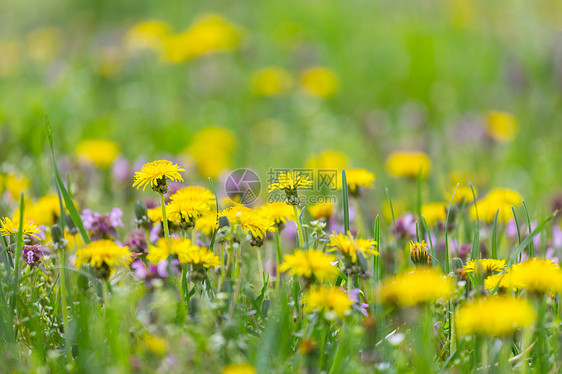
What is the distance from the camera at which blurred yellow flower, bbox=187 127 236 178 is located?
3.02 metres

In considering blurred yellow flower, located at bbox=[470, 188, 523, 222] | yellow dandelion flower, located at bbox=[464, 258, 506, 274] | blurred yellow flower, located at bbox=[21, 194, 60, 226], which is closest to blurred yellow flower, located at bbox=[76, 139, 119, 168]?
blurred yellow flower, located at bbox=[21, 194, 60, 226]

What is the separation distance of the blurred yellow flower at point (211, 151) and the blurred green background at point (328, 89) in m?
0.02

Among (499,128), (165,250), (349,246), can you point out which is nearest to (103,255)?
(165,250)

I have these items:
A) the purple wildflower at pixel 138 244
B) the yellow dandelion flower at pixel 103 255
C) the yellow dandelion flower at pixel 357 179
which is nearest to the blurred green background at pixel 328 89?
the yellow dandelion flower at pixel 357 179

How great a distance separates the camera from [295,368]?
1.12 meters

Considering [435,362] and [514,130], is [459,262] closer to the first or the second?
[435,362]

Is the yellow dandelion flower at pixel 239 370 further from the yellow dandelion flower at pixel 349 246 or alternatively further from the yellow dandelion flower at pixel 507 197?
the yellow dandelion flower at pixel 507 197

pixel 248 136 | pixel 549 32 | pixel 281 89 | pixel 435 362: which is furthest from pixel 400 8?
pixel 435 362

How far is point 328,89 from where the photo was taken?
4.11m

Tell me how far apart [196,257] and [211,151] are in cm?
216

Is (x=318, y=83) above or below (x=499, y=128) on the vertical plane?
above

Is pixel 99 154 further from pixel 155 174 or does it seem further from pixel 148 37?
pixel 148 37

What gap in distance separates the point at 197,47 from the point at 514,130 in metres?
2.21

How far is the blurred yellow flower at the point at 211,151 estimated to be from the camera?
3018mm
